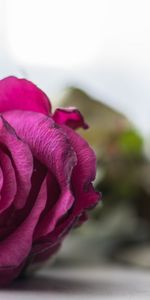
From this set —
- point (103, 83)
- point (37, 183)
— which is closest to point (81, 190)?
point (37, 183)

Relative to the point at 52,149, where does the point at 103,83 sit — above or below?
below

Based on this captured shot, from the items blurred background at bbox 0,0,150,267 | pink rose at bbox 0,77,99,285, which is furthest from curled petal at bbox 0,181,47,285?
blurred background at bbox 0,0,150,267

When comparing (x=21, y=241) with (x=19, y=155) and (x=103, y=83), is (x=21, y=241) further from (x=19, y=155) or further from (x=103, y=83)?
(x=103, y=83)

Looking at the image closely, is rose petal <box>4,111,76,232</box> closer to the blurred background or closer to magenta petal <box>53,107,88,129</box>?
magenta petal <box>53,107,88,129</box>

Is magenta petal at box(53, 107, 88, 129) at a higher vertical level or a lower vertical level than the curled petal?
higher

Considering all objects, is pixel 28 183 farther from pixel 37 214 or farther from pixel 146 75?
pixel 146 75

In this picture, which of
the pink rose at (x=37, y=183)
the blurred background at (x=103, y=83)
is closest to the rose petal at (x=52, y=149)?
the pink rose at (x=37, y=183)

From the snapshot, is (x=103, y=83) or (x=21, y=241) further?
(x=103, y=83)
